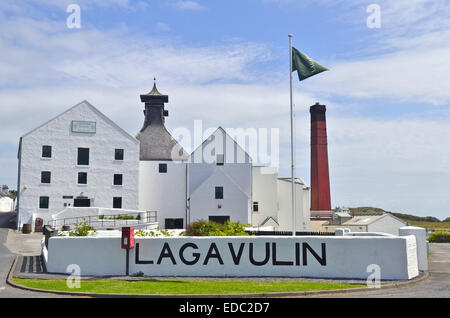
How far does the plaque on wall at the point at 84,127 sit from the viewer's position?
1800 inches

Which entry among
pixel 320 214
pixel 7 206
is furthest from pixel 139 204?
pixel 7 206

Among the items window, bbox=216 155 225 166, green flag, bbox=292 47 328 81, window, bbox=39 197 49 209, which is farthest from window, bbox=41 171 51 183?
green flag, bbox=292 47 328 81

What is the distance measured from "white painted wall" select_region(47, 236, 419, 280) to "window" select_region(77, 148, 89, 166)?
27570mm

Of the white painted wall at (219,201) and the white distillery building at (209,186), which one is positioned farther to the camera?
the white distillery building at (209,186)

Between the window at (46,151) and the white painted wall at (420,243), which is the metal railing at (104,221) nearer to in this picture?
the window at (46,151)

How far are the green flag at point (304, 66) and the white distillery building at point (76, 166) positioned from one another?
29.9m

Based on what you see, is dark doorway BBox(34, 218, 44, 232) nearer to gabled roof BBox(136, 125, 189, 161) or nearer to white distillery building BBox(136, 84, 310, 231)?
white distillery building BBox(136, 84, 310, 231)

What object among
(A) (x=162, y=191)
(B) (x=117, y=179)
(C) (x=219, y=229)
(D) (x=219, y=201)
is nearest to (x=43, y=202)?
(B) (x=117, y=179)

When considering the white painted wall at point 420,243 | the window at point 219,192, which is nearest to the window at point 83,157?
the window at point 219,192

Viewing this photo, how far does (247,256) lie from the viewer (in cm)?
1798

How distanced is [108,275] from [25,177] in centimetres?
2921

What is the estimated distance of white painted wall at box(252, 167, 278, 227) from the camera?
164 feet
